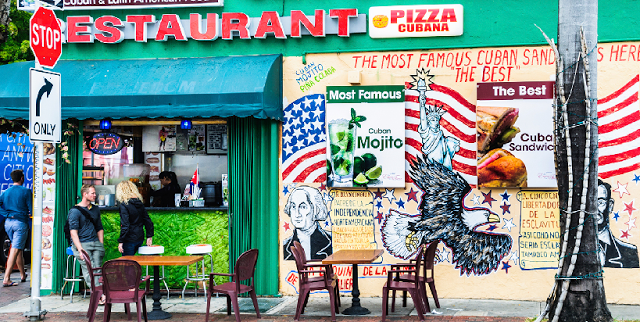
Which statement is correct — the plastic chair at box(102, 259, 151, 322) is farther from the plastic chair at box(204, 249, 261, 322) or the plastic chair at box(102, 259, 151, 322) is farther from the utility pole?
the utility pole

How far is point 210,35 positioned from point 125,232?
10.7 feet

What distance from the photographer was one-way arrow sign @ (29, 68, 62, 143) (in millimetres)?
8125

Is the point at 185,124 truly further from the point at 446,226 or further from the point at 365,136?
the point at 446,226

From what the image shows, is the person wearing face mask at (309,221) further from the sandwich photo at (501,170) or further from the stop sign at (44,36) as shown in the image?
the stop sign at (44,36)

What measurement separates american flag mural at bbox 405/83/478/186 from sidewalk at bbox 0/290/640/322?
186cm

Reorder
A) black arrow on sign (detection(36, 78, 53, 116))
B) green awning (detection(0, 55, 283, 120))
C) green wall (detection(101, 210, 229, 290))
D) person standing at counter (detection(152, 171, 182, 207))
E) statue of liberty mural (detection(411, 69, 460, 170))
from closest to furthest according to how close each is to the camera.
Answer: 1. black arrow on sign (detection(36, 78, 53, 116))
2. green awning (detection(0, 55, 283, 120))
3. statue of liberty mural (detection(411, 69, 460, 170))
4. green wall (detection(101, 210, 229, 290))
5. person standing at counter (detection(152, 171, 182, 207))

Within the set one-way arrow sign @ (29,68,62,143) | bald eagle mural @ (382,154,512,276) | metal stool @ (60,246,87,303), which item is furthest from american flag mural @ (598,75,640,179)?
metal stool @ (60,246,87,303)

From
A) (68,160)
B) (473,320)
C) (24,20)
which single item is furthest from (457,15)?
(24,20)

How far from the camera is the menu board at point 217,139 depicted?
10.6 metres

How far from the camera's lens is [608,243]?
9.20 meters

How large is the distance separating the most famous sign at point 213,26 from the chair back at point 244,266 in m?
3.50

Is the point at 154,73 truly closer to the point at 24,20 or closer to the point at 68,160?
the point at 68,160

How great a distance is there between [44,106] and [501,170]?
6.27 m

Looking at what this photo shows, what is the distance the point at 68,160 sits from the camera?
10.5 meters
